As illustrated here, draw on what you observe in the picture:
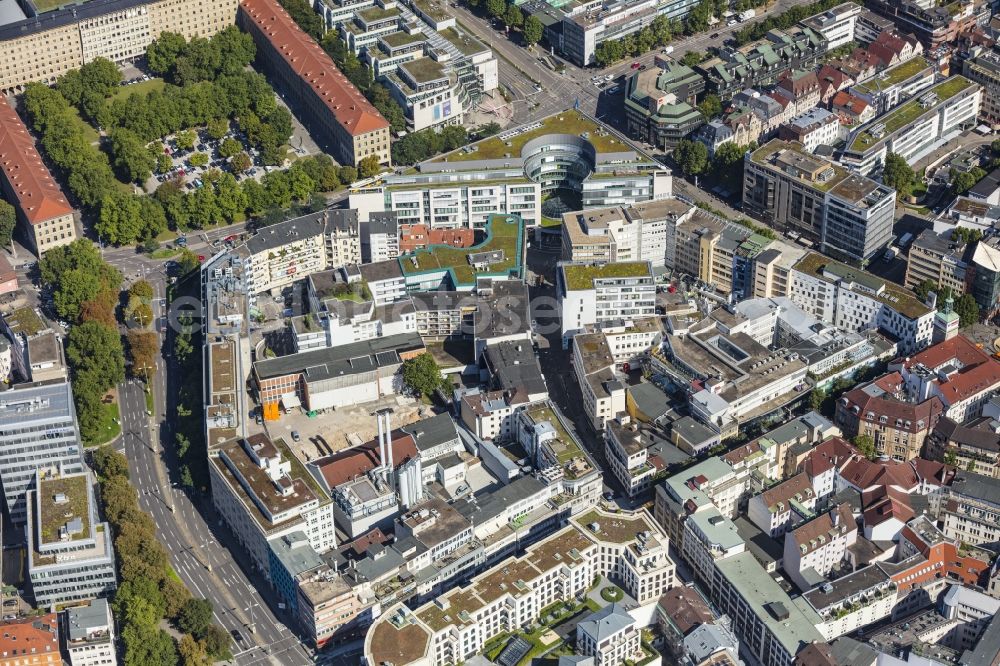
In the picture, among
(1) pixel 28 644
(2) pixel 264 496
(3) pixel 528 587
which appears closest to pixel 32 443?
(1) pixel 28 644

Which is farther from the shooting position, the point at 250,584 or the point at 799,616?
the point at 250,584

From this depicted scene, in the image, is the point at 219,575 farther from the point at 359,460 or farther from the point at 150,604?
the point at 359,460

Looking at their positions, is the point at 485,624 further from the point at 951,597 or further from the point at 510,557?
the point at 951,597

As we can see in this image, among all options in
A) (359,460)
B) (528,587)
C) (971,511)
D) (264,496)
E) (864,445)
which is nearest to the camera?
(528,587)

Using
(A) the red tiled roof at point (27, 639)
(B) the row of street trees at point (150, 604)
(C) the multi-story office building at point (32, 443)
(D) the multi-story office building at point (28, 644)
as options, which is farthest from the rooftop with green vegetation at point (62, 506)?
(D) the multi-story office building at point (28, 644)

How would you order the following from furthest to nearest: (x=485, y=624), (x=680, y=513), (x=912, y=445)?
(x=912, y=445), (x=680, y=513), (x=485, y=624)

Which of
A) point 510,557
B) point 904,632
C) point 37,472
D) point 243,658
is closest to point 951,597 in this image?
point 904,632
